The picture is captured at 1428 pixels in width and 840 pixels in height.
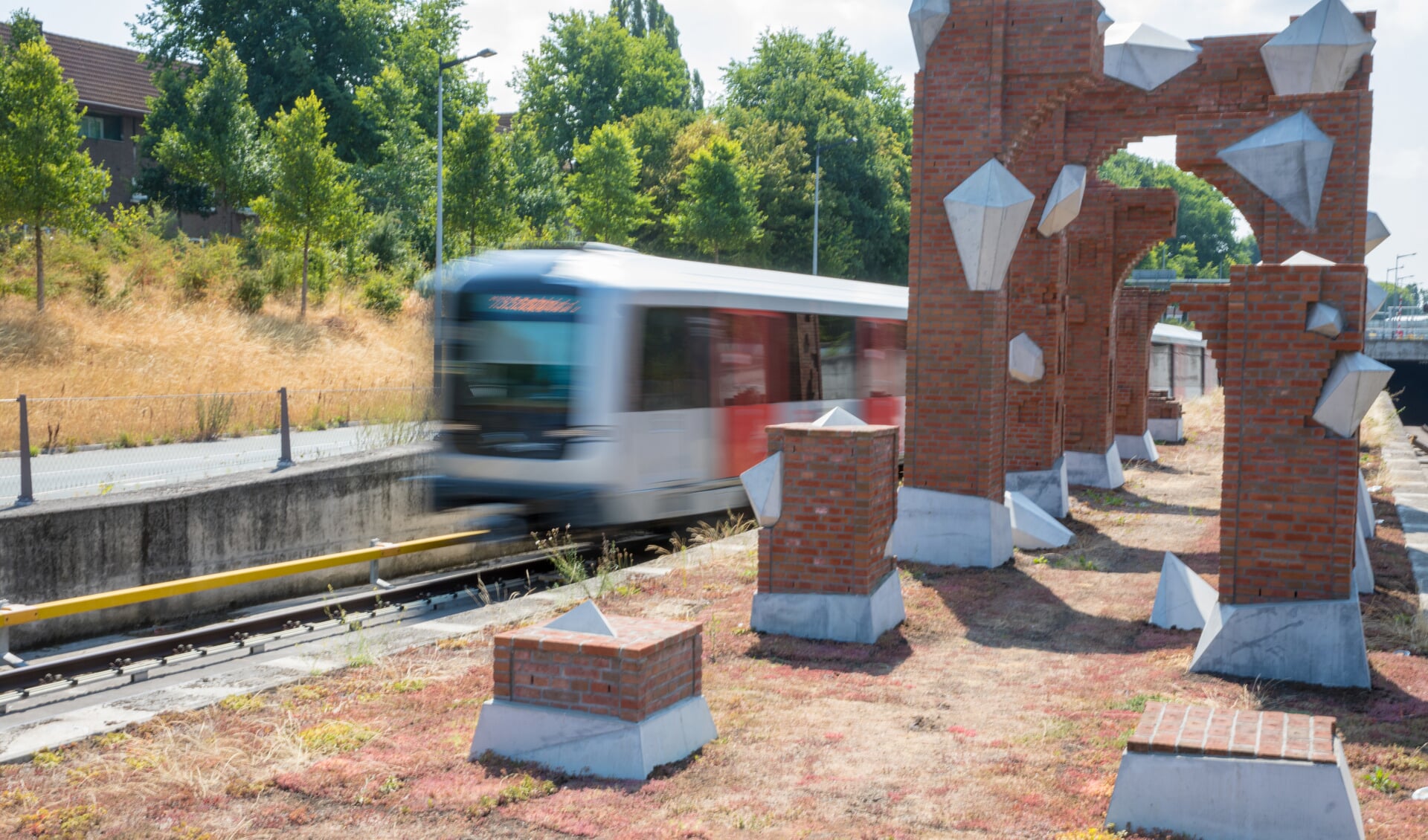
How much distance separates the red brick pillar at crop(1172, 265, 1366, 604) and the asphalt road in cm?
1125

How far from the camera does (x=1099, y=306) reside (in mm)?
18031

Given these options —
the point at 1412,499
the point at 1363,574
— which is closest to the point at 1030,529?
the point at 1363,574

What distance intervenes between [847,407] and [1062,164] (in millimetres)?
4262

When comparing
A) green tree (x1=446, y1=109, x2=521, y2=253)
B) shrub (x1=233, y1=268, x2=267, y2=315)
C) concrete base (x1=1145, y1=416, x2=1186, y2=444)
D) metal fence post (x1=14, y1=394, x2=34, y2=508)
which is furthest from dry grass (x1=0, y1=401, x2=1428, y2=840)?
green tree (x1=446, y1=109, x2=521, y2=253)

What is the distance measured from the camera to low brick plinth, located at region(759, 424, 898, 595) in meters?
7.91

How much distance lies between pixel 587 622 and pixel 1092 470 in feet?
44.0

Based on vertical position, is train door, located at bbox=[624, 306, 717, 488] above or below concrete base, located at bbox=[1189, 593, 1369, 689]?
above

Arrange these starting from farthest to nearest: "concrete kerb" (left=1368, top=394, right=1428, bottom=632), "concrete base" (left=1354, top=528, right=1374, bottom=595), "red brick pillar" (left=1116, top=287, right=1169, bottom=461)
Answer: "red brick pillar" (left=1116, top=287, right=1169, bottom=461) < "concrete kerb" (left=1368, top=394, right=1428, bottom=632) < "concrete base" (left=1354, top=528, right=1374, bottom=595)

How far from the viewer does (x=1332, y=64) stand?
443 inches

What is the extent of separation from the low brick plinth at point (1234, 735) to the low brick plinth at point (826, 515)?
2.92 meters

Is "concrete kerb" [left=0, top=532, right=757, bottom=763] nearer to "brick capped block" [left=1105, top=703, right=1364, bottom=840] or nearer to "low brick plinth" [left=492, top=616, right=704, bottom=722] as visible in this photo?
"low brick plinth" [left=492, top=616, right=704, bottom=722]

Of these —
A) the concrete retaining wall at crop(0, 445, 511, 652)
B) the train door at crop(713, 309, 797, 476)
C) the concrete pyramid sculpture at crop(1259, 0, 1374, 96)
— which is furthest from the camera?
the train door at crop(713, 309, 797, 476)

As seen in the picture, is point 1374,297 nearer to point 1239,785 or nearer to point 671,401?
point 671,401

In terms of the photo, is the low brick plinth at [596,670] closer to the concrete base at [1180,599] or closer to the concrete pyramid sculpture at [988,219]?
the concrete base at [1180,599]
